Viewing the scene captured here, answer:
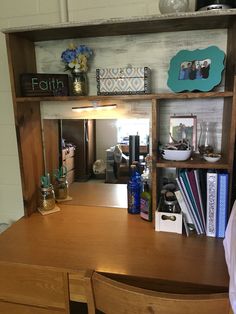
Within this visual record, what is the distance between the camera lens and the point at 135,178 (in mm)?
1337

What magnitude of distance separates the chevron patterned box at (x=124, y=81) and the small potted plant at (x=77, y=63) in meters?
0.13

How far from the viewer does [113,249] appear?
1039 mm

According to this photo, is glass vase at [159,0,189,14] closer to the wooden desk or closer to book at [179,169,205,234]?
book at [179,169,205,234]

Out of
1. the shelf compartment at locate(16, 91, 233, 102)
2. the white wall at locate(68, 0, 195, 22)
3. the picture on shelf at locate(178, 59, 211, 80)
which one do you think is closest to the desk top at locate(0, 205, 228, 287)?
the shelf compartment at locate(16, 91, 233, 102)

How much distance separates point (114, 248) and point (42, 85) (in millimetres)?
817

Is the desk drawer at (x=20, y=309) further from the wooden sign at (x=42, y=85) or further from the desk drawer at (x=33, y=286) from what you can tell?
the wooden sign at (x=42, y=85)

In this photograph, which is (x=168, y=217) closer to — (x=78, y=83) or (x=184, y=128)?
(x=184, y=128)

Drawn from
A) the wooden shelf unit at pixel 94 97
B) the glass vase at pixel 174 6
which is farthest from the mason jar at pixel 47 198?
the glass vase at pixel 174 6

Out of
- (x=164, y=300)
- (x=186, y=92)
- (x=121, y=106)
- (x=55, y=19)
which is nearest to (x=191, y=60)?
(x=186, y=92)

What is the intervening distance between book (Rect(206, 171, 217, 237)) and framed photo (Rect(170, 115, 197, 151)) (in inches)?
9.2

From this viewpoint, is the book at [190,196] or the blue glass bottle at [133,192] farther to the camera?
the blue glass bottle at [133,192]

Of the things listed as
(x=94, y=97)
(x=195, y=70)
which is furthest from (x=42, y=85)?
(x=195, y=70)

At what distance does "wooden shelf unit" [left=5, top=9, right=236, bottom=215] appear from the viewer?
40.6 inches

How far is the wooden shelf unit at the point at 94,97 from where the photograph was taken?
1031mm
